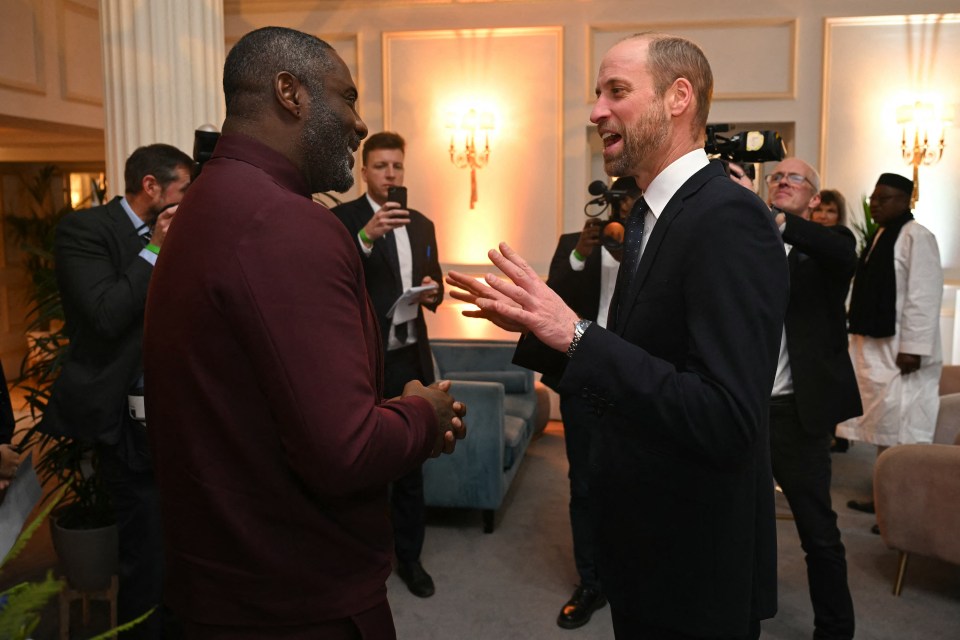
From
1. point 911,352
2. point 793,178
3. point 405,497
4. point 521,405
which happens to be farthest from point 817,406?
point 521,405

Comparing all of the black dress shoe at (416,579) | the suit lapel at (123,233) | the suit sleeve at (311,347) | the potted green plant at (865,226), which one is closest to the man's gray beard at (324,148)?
the suit sleeve at (311,347)

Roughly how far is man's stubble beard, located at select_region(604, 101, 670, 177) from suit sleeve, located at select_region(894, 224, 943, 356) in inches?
129

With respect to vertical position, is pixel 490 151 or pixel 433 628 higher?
pixel 490 151

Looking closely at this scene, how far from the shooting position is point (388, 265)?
136 inches

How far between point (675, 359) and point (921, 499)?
230 centimetres

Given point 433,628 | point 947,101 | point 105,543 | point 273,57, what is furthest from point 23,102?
point 947,101

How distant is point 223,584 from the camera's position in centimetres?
123

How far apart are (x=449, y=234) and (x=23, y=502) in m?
4.76

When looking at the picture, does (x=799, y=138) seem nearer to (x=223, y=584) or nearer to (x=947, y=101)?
(x=947, y=101)

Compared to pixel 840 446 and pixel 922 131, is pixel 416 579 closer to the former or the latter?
pixel 840 446

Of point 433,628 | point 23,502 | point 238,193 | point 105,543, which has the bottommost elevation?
point 433,628

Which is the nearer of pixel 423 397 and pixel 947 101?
pixel 423 397

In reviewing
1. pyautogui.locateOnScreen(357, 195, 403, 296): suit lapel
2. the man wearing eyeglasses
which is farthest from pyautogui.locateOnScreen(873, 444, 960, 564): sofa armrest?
pyautogui.locateOnScreen(357, 195, 403, 296): suit lapel

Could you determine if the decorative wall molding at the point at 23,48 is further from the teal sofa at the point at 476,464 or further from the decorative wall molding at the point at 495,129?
the teal sofa at the point at 476,464
